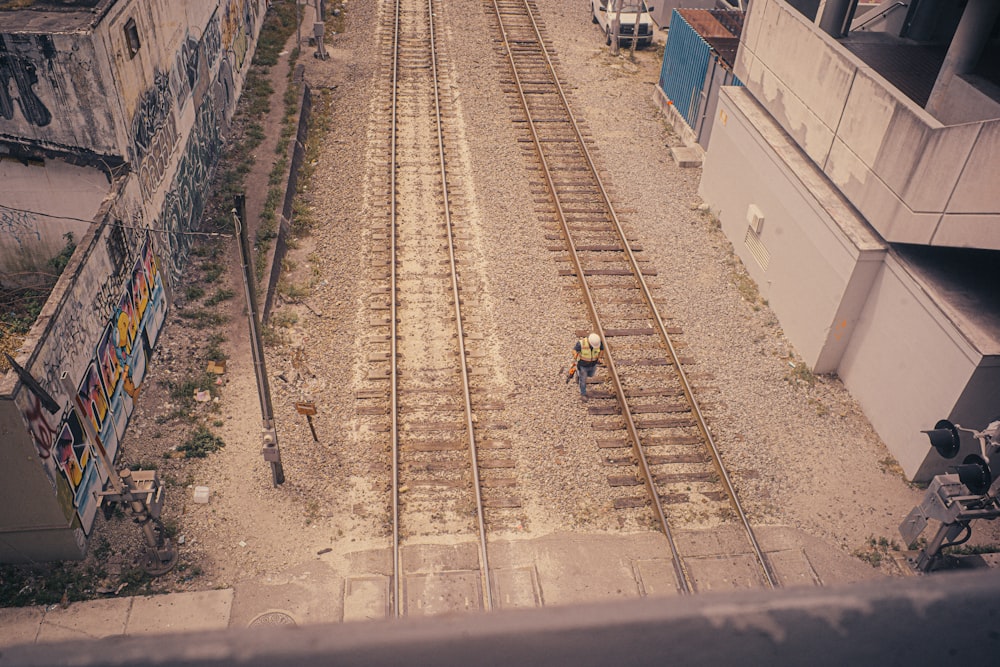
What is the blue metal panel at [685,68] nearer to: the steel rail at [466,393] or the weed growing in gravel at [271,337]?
the steel rail at [466,393]

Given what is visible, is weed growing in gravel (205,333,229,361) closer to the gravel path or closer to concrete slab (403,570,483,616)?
the gravel path

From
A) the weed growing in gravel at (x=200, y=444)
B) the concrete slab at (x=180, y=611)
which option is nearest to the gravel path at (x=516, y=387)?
the weed growing in gravel at (x=200, y=444)

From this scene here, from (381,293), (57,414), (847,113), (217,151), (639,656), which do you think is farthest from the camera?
(217,151)

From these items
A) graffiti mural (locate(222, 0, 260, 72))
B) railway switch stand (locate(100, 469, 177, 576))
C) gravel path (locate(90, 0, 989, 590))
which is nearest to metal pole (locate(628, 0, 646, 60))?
gravel path (locate(90, 0, 989, 590))

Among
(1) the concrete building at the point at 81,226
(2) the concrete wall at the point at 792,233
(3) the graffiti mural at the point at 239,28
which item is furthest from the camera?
(3) the graffiti mural at the point at 239,28

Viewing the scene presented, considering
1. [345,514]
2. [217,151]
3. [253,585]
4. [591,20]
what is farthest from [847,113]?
[591,20]

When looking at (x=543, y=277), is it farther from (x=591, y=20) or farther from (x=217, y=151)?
(x=591, y=20)
